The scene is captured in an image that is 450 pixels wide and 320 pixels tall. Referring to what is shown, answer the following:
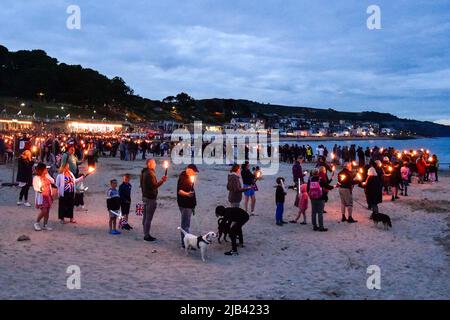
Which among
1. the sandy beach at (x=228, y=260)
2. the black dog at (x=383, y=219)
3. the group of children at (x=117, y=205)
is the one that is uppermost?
the group of children at (x=117, y=205)

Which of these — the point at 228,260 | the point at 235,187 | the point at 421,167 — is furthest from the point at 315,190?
the point at 421,167

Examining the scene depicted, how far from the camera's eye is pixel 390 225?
479 inches

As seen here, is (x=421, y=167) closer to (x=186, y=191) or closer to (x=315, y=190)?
(x=315, y=190)

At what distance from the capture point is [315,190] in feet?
38.1

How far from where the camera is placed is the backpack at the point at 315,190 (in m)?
11.6

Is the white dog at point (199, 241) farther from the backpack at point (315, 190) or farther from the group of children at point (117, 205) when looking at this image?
the backpack at point (315, 190)

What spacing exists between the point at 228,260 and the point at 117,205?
324 centimetres

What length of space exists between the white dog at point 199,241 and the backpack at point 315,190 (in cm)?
374

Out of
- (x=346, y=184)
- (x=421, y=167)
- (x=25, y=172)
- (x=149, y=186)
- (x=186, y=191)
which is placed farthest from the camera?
(x=421, y=167)

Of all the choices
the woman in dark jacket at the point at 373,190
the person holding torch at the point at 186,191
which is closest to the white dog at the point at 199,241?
the person holding torch at the point at 186,191

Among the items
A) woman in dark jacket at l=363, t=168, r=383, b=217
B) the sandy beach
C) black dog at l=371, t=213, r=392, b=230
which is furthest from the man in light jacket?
woman in dark jacket at l=363, t=168, r=383, b=217

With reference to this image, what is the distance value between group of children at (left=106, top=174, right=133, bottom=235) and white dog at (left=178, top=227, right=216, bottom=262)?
2.25m

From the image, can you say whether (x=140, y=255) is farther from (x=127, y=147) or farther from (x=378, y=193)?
(x=127, y=147)
